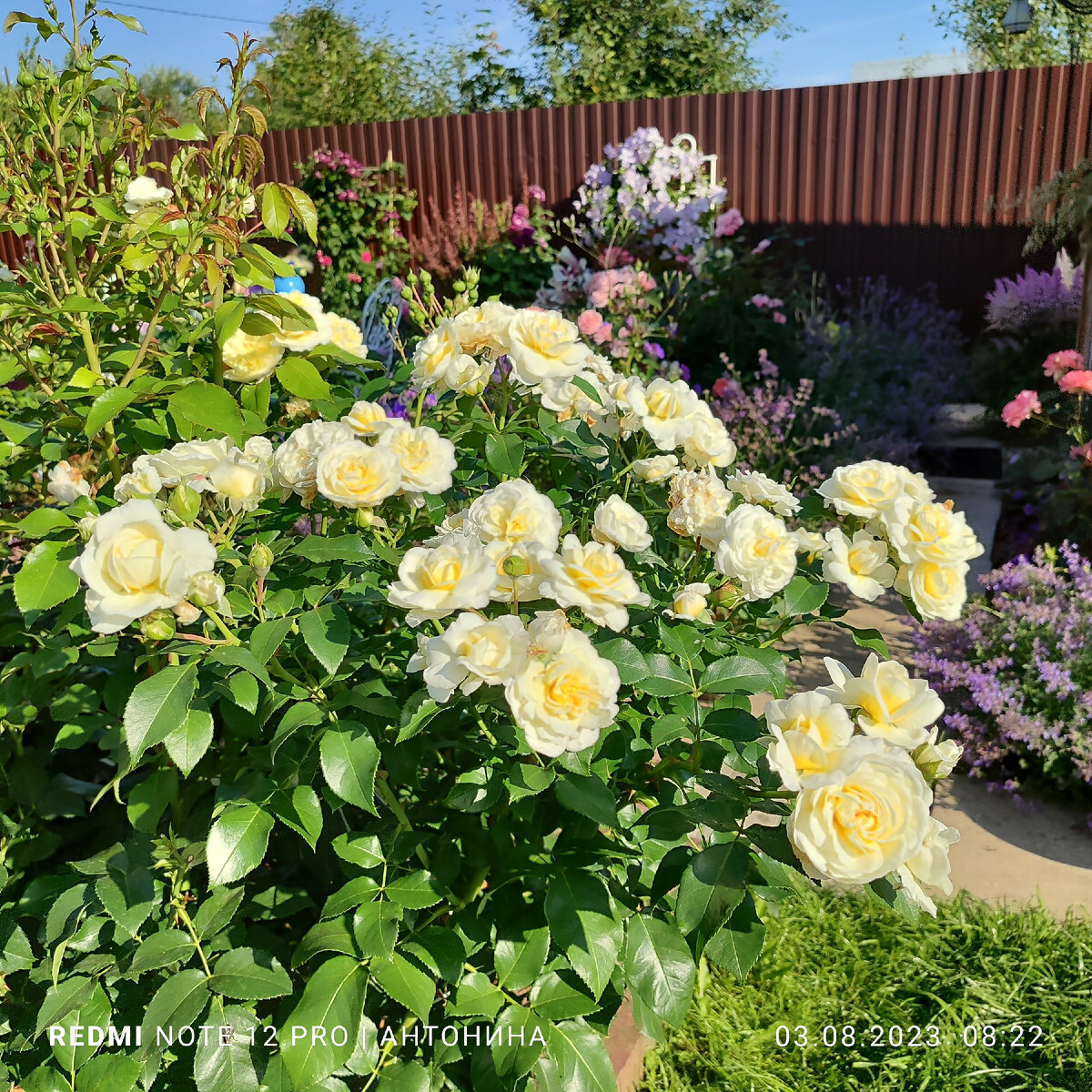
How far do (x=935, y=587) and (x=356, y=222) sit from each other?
7330mm

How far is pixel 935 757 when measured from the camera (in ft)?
2.80

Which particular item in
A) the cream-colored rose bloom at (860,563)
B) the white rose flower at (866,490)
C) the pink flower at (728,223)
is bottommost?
the cream-colored rose bloom at (860,563)

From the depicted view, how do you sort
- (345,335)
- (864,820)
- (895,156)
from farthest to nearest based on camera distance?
(895,156)
(345,335)
(864,820)

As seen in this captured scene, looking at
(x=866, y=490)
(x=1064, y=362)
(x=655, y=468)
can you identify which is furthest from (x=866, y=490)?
(x=1064, y=362)

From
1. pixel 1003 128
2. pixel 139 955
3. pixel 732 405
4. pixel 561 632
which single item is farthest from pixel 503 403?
pixel 1003 128

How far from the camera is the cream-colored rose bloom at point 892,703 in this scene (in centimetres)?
86

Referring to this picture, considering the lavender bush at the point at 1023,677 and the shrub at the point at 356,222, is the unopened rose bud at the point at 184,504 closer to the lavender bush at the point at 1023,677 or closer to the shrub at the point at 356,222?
the lavender bush at the point at 1023,677

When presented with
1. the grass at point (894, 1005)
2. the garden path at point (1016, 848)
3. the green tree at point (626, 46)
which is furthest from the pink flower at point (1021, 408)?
the green tree at point (626, 46)

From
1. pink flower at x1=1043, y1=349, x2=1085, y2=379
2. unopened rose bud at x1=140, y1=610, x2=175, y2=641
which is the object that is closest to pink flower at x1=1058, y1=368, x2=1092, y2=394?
pink flower at x1=1043, y1=349, x2=1085, y2=379

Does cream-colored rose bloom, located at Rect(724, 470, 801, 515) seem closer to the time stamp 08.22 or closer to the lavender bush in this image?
the time stamp 08.22

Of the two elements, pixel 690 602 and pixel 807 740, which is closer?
pixel 807 740

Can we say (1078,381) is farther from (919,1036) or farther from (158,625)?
(158,625)

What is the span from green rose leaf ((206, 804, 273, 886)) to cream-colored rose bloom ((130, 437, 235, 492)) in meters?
0.36

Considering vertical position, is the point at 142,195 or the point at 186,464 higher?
the point at 142,195
